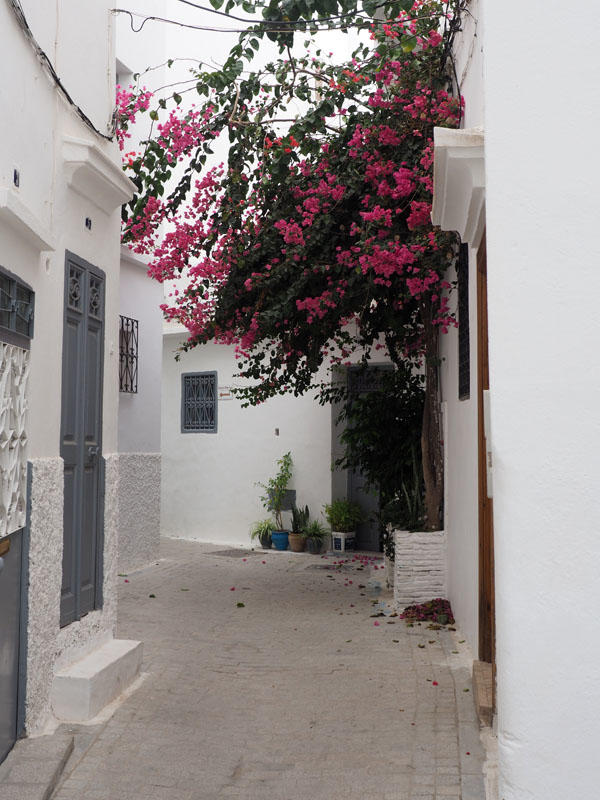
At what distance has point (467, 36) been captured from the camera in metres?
5.66

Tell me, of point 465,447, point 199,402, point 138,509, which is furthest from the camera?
point 199,402

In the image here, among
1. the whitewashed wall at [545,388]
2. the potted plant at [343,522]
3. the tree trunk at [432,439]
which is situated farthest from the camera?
the potted plant at [343,522]

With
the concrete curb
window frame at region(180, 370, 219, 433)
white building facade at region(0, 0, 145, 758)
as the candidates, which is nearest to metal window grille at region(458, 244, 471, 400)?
white building facade at region(0, 0, 145, 758)

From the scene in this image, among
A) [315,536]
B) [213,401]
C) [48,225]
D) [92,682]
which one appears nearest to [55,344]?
[48,225]

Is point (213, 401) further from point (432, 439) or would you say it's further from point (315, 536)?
point (432, 439)

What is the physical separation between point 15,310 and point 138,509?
21.1 feet

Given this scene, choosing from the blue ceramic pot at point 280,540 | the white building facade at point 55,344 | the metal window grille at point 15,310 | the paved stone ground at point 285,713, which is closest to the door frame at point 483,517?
the paved stone ground at point 285,713

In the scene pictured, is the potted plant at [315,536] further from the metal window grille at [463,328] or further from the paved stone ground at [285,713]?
the metal window grille at [463,328]

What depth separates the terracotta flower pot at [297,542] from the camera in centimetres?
1163

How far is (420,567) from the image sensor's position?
23.5ft

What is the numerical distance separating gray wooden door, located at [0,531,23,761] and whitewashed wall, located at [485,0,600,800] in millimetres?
2294

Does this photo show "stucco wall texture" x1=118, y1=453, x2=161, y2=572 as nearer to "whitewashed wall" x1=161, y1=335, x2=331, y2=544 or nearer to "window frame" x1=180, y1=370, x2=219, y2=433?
"whitewashed wall" x1=161, y1=335, x2=331, y2=544

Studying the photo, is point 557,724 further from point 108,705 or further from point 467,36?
point 467,36

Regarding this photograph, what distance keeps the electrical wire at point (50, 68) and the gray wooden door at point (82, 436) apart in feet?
2.67
